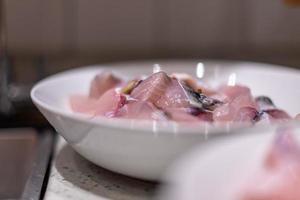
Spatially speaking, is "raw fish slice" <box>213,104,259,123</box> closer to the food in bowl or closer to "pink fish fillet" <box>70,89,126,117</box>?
the food in bowl

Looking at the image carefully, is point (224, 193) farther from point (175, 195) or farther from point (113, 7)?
point (113, 7)

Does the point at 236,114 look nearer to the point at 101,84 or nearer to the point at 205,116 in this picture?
the point at 205,116

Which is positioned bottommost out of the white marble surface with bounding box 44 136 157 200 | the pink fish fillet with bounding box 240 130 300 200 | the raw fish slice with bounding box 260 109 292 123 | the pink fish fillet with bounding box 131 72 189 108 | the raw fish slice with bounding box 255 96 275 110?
the white marble surface with bounding box 44 136 157 200

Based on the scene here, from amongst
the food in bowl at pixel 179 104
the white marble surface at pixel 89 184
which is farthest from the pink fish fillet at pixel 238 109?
the white marble surface at pixel 89 184

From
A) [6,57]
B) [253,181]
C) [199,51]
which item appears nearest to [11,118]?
[6,57]

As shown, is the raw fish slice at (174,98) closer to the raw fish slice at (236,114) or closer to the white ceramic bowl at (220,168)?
the raw fish slice at (236,114)

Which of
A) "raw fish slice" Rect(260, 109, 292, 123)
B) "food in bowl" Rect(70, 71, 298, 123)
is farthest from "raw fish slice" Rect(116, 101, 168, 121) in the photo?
"raw fish slice" Rect(260, 109, 292, 123)
